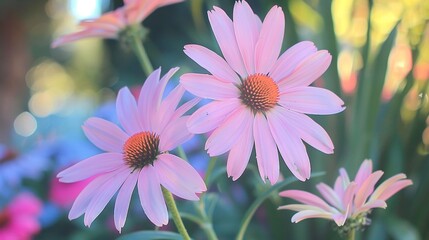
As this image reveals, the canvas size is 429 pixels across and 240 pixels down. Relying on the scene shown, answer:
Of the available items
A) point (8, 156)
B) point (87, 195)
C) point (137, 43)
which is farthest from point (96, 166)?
point (8, 156)

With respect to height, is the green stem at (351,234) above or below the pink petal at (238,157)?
below

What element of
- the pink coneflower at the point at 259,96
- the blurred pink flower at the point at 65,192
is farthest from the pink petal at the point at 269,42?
the blurred pink flower at the point at 65,192

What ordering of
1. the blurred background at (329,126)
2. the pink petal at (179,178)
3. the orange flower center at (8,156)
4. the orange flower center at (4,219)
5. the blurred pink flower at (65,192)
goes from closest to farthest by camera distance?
1. the pink petal at (179,178)
2. the blurred background at (329,126)
3. the orange flower center at (4,219)
4. the blurred pink flower at (65,192)
5. the orange flower center at (8,156)

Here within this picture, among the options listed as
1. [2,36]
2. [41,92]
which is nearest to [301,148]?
[2,36]

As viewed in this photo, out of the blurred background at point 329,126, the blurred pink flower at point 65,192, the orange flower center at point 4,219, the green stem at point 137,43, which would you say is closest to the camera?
the green stem at point 137,43

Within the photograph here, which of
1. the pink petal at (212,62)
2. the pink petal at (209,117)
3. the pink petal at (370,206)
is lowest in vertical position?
the pink petal at (370,206)

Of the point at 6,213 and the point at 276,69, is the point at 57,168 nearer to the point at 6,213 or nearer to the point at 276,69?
the point at 6,213

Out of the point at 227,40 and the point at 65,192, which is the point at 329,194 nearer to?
the point at 227,40

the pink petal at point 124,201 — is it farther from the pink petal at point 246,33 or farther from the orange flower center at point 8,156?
the orange flower center at point 8,156
